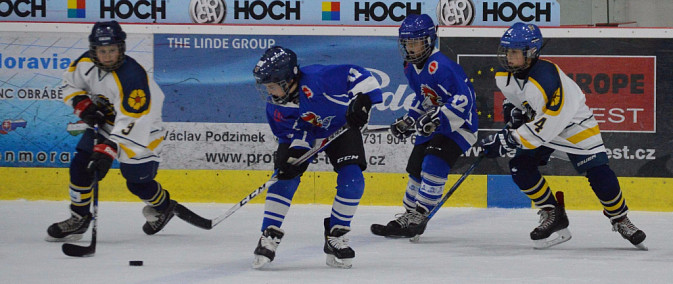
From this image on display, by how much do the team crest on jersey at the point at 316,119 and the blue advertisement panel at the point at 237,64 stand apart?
2.28 m

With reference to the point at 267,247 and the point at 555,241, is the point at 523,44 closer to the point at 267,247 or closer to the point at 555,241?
the point at 555,241

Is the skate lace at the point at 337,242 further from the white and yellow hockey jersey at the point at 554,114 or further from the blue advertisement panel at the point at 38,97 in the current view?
the blue advertisement panel at the point at 38,97

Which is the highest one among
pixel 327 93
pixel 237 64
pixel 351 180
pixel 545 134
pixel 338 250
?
pixel 327 93

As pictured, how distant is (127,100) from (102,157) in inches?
11.3

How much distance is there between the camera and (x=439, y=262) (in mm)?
3855

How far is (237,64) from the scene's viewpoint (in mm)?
6074

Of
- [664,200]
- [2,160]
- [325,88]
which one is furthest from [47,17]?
[664,200]

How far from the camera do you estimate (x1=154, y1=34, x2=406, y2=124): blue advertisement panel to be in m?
6.05

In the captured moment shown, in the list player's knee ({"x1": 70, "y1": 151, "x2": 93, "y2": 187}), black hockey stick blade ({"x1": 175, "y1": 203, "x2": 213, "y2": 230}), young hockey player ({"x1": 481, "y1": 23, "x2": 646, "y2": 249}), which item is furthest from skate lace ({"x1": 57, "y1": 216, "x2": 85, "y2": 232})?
young hockey player ({"x1": 481, "y1": 23, "x2": 646, "y2": 249})

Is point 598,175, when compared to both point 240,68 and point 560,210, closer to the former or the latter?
point 560,210

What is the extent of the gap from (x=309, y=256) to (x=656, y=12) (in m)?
3.96

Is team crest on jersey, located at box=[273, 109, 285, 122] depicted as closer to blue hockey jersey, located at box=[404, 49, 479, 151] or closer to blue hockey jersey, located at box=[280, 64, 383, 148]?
blue hockey jersey, located at box=[280, 64, 383, 148]

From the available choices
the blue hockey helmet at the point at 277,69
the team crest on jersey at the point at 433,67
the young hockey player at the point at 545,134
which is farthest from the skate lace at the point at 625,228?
the blue hockey helmet at the point at 277,69

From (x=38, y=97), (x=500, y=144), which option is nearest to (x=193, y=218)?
(x=500, y=144)
